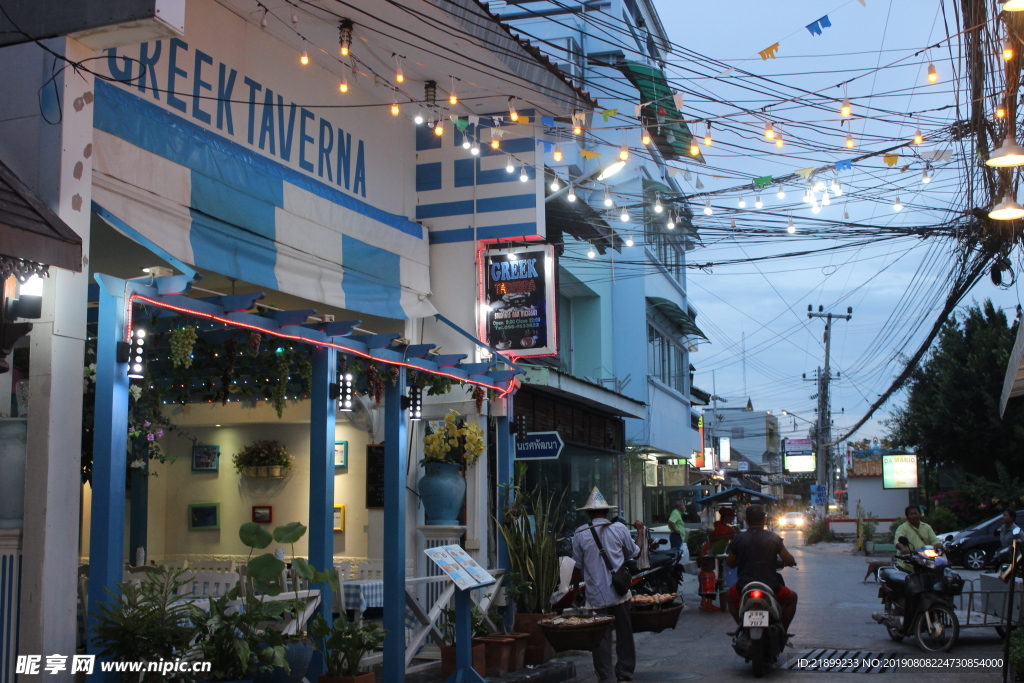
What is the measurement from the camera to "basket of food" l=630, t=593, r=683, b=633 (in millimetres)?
10055

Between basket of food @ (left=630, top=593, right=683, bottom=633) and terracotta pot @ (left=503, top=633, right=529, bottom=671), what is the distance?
3.74ft

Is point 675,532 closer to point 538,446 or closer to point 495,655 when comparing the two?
point 538,446

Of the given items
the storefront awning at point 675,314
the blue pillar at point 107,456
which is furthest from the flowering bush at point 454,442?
the storefront awning at point 675,314

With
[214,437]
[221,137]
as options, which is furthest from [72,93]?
[214,437]

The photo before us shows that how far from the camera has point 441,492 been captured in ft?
38.4

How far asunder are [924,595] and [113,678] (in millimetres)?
8679

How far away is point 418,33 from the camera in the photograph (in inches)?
445

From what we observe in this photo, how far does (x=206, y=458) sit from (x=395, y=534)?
210 inches

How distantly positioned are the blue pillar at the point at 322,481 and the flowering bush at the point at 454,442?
9.72 ft

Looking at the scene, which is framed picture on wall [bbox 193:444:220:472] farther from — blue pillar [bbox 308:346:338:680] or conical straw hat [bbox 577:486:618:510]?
conical straw hat [bbox 577:486:618:510]

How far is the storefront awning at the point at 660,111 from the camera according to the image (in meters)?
11.9

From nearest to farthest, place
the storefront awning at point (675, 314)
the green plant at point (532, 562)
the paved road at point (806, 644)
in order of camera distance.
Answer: the paved road at point (806, 644) → the green plant at point (532, 562) → the storefront awning at point (675, 314)

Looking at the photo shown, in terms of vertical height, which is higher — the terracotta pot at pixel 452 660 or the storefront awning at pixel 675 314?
the storefront awning at pixel 675 314

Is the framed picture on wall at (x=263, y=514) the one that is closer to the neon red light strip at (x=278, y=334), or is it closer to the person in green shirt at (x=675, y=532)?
the neon red light strip at (x=278, y=334)
